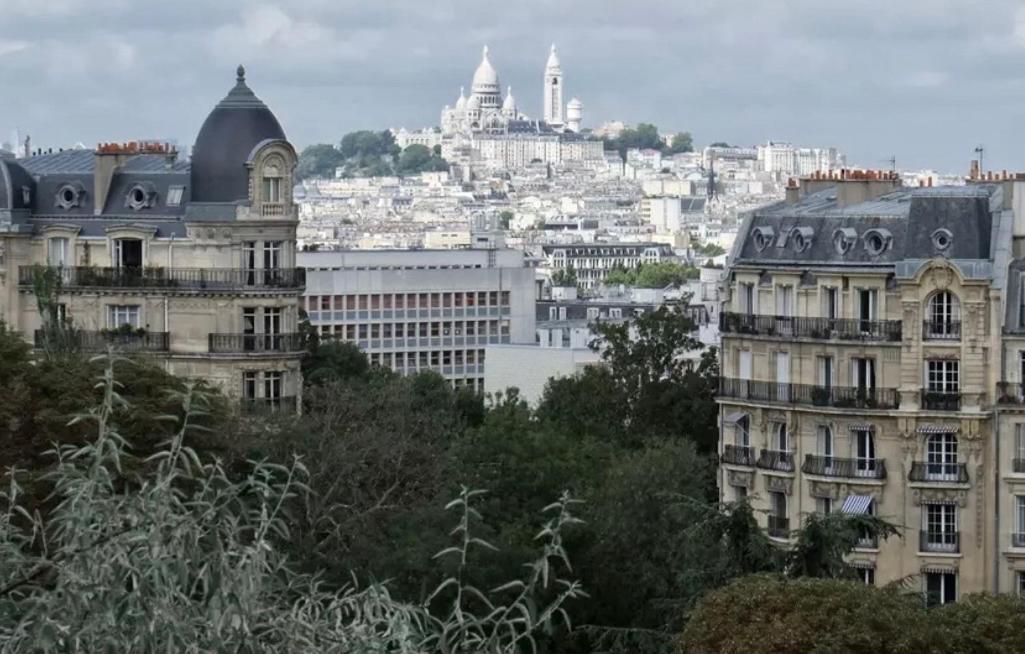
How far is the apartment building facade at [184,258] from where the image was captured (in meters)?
68.9

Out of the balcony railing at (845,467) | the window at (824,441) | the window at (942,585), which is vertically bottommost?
the window at (942,585)

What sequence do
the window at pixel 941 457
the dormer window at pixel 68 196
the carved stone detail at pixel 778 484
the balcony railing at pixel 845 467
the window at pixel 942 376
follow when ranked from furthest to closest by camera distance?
the dormer window at pixel 68 196
the carved stone detail at pixel 778 484
the balcony railing at pixel 845 467
the window at pixel 942 376
the window at pixel 941 457

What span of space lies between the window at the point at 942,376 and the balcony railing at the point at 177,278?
51.2ft

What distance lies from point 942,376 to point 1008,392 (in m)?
1.19

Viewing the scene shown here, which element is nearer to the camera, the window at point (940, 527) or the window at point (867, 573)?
the window at point (867, 573)

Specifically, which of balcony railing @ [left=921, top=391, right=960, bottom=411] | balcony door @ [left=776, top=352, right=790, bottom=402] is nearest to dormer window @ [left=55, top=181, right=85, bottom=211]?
balcony door @ [left=776, top=352, right=790, bottom=402]

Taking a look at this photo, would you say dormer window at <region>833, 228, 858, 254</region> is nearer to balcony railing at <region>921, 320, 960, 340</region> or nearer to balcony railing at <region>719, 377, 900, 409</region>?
balcony railing at <region>719, 377, 900, 409</region>

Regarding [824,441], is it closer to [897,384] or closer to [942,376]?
[897,384]

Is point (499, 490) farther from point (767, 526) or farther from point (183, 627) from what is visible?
point (183, 627)

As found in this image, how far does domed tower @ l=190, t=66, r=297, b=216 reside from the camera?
69688mm

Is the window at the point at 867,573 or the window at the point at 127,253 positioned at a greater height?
the window at the point at 127,253

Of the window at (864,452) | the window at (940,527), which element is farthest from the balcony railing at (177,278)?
the window at (940,527)

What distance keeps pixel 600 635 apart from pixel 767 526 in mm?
10280

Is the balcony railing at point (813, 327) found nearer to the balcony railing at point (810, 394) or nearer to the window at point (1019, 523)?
the balcony railing at point (810, 394)
